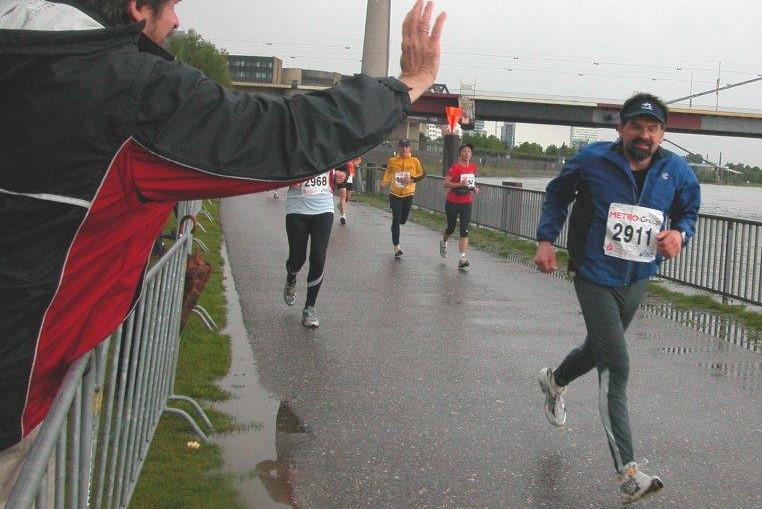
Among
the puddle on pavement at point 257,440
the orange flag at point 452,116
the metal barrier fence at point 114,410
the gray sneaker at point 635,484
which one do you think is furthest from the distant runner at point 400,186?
the orange flag at point 452,116

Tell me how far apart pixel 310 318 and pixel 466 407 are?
3.01 m

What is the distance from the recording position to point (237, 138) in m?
1.90

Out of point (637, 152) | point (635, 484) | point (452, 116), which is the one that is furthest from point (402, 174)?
point (452, 116)

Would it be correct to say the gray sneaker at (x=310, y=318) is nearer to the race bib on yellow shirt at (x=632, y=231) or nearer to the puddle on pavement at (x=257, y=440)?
the puddle on pavement at (x=257, y=440)

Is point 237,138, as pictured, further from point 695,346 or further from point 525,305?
point 525,305

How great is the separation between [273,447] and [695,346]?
5.09 metres

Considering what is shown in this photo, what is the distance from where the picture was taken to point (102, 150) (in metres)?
1.82

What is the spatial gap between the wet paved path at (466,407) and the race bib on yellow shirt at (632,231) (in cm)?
125

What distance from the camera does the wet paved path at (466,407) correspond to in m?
5.03

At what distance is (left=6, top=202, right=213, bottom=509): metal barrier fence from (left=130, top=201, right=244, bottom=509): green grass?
0.56 ft

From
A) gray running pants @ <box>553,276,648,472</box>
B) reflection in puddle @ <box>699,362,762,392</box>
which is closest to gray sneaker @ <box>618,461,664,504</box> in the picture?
gray running pants @ <box>553,276,648,472</box>

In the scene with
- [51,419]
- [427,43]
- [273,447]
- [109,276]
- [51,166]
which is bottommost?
[273,447]

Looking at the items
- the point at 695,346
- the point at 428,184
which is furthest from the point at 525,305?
the point at 428,184

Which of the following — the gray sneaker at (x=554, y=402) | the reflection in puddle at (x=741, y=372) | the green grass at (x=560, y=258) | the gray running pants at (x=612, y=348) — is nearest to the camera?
the gray running pants at (x=612, y=348)
